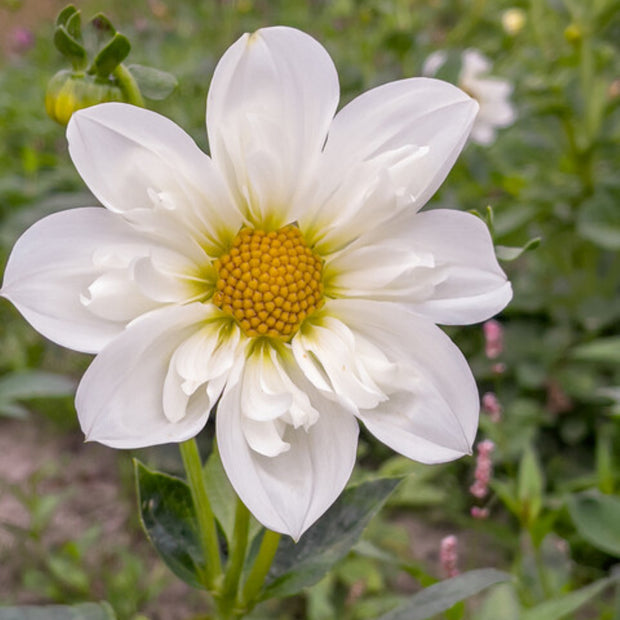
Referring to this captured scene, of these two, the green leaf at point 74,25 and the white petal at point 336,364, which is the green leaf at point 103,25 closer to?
the green leaf at point 74,25

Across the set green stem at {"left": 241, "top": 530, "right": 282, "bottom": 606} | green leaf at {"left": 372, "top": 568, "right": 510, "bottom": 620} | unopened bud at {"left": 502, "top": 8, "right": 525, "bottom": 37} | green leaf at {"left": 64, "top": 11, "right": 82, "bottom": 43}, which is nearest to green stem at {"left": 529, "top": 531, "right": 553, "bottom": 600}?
green leaf at {"left": 372, "top": 568, "right": 510, "bottom": 620}

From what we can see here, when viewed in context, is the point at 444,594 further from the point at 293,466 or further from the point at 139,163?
the point at 139,163

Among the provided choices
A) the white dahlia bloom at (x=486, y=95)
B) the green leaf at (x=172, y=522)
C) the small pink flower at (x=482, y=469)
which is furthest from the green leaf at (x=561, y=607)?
the white dahlia bloom at (x=486, y=95)

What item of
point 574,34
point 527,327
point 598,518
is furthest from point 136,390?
point 574,34

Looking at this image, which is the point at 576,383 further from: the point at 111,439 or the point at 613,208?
the point at 111,439

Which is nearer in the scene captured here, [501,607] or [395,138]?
[395,138]

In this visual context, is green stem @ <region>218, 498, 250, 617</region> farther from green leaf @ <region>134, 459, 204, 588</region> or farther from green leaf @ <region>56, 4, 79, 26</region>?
green leaf @ <region>56, 4, 79, 26</region>

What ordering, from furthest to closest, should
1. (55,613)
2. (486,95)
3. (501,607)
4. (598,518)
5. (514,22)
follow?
(514,22) → (486,95) → (598,518) → (501,607) → (55,613)
